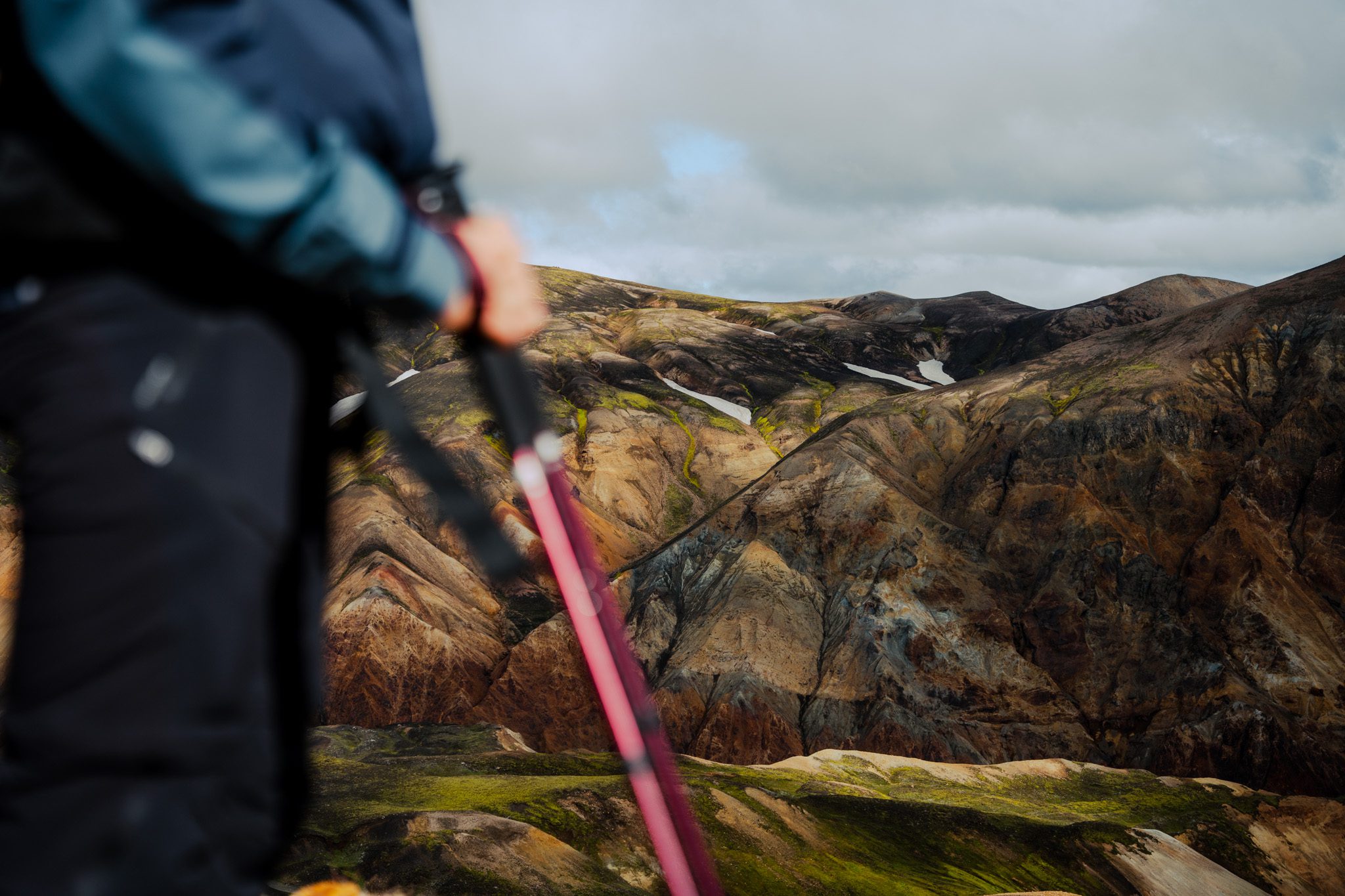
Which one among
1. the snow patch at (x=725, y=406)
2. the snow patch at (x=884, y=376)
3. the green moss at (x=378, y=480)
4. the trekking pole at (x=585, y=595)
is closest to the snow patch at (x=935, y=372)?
the snow patch at (x=884, y=376)

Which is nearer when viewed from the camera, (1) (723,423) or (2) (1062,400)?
(2) (1062,400)

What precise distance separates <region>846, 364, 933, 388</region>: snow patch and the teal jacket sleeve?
61.6 m

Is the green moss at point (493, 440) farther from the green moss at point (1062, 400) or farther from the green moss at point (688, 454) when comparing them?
the green moss at point (1062, 400)

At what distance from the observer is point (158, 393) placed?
1.54 meters

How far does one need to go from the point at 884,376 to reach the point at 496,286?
6458 cm

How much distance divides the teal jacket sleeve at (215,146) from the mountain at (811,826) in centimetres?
737

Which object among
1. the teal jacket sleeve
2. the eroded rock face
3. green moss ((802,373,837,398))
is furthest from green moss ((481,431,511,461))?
the teal jacket sleeve

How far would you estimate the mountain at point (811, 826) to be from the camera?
8.65 meters

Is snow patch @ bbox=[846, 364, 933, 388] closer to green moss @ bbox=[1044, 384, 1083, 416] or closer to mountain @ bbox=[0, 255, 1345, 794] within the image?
mountain @ bbox=[0, 255, 1345, 794]

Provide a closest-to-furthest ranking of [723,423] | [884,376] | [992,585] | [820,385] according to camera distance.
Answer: [992,585] < [723,423] < [820,385] < [884,376]

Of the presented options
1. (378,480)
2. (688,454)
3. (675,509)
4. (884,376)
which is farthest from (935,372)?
(378,480)

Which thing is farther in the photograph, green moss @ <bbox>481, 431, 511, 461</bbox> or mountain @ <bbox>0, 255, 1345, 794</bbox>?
green moss @ <bbox>481, 431, 511, 461</bbox>

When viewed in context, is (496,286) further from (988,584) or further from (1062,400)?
(1062,400)

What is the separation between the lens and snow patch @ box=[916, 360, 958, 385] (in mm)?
66250
